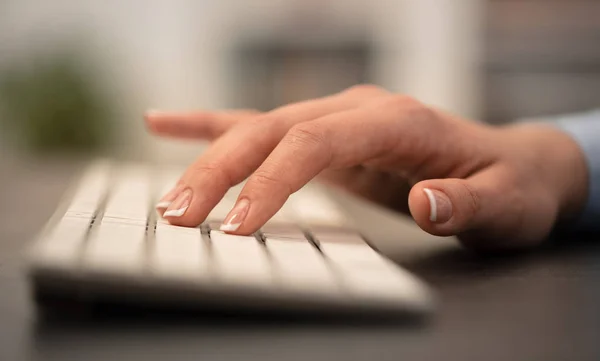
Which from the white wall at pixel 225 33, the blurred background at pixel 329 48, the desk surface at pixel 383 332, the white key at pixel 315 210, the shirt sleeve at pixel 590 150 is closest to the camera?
the desk surface at pixel 383 332

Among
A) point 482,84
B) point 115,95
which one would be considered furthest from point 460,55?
point 115,95

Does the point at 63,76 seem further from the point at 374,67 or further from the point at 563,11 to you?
the point at 563,11

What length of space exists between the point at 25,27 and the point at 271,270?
3107 millimetres

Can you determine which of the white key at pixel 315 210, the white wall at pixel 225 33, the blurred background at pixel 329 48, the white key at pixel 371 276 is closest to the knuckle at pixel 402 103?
the white key at pixel 315 210

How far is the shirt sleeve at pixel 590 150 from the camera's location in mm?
659

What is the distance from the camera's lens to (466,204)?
1.66 ft

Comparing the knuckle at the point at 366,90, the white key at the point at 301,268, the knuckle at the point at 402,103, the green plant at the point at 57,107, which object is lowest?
the green plant at the point at 57,107

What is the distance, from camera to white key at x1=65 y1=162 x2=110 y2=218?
0.46m

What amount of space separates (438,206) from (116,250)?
0.78 feet

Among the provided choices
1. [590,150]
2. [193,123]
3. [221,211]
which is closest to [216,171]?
[221,211]

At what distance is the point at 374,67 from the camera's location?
313cm

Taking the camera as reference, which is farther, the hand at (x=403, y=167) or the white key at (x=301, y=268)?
the hand at (x=403, y=167)

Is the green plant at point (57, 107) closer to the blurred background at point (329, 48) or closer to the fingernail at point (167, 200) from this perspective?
the blurred background at point (329, 48)

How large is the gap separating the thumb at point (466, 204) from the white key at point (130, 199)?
19 centimetres
